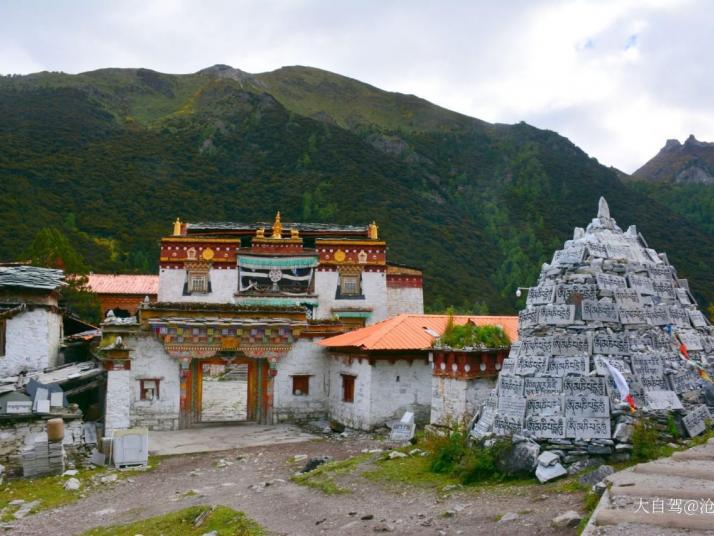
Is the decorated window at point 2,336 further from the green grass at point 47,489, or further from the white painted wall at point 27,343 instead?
the green grass at point 47,489

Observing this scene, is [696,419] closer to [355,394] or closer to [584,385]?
[584,385]

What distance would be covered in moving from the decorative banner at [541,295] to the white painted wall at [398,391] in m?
7.00

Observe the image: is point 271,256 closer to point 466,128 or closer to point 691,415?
point 691,415

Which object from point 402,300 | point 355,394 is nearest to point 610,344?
point 355,394

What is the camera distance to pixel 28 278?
20000mm

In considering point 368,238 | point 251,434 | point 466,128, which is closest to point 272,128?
point 466,128

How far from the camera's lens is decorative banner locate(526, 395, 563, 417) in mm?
9723

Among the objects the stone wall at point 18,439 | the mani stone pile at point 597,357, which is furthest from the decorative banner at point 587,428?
the stone wall at point 18,439

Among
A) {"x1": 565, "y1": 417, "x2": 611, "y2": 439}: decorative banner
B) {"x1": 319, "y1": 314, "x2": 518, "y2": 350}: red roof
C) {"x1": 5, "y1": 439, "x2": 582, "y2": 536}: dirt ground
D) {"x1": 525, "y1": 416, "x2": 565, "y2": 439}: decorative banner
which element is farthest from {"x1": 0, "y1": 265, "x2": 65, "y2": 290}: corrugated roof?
{"x1": 565, "y1": 417, "x2": 611, "y2": 439}: decorative banner

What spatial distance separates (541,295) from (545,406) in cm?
207

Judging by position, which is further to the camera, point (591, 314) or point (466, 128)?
point (466, 128)

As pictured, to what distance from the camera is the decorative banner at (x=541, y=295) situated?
1097cm

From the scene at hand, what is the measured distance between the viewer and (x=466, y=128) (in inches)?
4417

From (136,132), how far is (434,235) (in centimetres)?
3899
